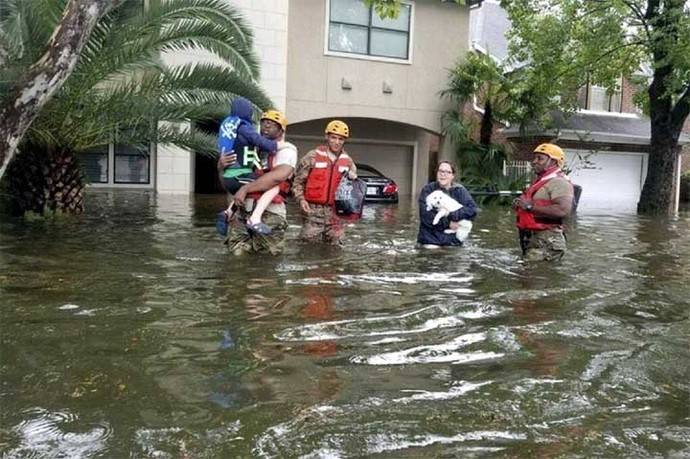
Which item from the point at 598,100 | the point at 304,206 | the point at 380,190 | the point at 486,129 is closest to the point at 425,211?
the point at 304,206

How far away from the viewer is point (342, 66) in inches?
889

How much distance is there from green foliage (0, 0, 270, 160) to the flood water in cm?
365

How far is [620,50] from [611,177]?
8732mm

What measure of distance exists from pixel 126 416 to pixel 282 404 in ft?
2.41

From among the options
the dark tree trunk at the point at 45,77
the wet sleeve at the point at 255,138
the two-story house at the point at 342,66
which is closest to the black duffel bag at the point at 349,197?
the wet sleeve at the point at 255,138

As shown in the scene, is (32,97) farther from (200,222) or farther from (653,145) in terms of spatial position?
(653,145)

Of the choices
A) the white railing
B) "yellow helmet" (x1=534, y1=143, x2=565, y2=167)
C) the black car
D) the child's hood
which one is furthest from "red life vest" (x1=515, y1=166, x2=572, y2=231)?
the white railing

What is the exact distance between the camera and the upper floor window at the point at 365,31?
22531 millimetres

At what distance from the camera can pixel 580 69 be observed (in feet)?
68.4

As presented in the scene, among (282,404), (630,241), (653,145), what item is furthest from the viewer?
(653,145)

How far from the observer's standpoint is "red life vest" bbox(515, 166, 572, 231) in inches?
335

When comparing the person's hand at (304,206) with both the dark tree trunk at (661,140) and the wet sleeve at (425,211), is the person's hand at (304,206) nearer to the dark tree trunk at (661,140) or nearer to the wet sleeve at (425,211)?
the wet sleeve at (425,211)

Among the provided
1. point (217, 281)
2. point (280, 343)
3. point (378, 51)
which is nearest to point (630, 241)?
point (217, 281)

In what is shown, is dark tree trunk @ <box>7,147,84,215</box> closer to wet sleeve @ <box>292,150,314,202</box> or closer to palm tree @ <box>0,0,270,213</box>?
palm tree @ <box>0,0,270,213</box>
